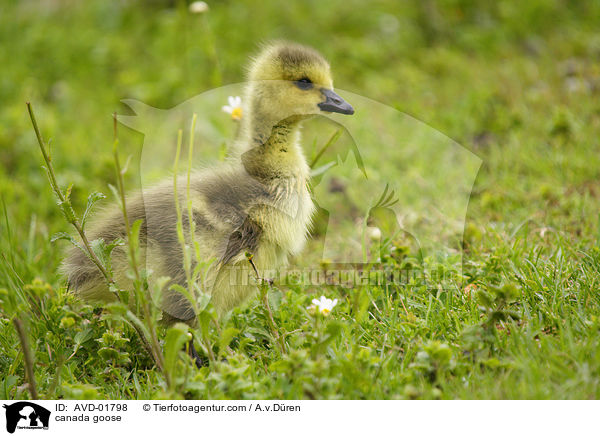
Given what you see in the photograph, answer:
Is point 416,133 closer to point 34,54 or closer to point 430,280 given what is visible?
point 430,280

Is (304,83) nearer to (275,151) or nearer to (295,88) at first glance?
(295,88)

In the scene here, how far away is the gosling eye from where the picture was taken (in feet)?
7.81

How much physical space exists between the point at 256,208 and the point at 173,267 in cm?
36

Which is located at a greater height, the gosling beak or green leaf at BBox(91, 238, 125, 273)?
A: the gosling beak

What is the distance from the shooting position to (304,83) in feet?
7.82

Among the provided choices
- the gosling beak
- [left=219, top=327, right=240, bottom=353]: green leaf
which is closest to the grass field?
[left=219, top=327, right=240, bottom=353]: green leaf

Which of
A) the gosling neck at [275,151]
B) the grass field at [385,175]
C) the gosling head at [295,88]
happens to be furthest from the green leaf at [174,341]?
the gosling head at [295,88]

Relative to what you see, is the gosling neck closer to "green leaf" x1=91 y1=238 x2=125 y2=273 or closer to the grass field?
the grass field

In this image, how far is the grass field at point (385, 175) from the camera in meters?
1.79

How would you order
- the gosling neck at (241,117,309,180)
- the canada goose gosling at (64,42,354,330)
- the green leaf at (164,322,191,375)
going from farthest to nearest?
1. the gosling neck at (241,117,309,180)
2. the canada goose gosling at (64,42,354,330)
3. the green leaf at (164,322,191,375)

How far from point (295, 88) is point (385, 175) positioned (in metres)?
1.23
